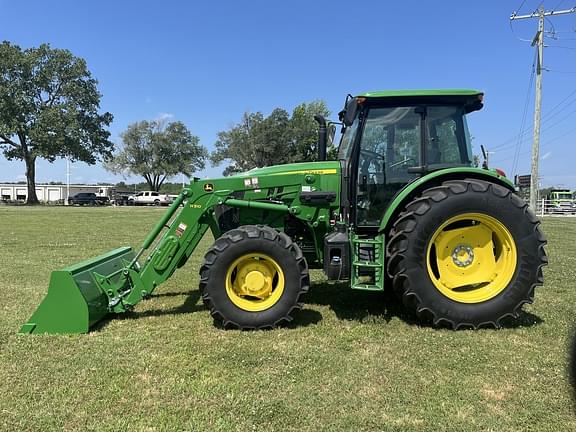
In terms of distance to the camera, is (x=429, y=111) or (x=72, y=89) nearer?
(x=429, y=111)

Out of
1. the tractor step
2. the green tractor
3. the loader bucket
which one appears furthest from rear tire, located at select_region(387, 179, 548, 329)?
the loader bucket

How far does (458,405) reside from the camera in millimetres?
3309

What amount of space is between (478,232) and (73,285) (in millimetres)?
4197

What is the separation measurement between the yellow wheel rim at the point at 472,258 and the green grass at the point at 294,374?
0.48 meters

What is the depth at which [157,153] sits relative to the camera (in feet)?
227

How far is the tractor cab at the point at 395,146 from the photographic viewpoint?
5.23 meters

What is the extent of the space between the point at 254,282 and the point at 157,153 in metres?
67.6

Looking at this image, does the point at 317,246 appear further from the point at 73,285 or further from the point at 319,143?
the point at 73,285

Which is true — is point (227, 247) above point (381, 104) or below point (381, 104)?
below

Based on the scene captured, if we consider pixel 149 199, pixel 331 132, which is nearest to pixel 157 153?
pixel 149 199

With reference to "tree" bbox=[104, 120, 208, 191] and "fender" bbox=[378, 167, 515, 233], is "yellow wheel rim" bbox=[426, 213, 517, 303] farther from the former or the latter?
"tree" bbox=[104, 120, 208, 191]

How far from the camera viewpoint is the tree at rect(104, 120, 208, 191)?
2704 inches

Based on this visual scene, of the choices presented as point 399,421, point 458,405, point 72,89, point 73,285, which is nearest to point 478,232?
point 458,405

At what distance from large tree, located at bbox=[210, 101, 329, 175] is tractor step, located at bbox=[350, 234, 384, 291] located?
149 feet
